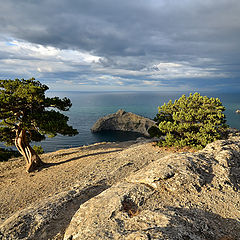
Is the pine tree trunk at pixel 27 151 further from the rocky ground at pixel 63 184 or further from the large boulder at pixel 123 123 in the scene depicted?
the large boulder at pixel 123 123

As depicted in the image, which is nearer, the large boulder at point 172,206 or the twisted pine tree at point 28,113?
the large boulder at point 172,206

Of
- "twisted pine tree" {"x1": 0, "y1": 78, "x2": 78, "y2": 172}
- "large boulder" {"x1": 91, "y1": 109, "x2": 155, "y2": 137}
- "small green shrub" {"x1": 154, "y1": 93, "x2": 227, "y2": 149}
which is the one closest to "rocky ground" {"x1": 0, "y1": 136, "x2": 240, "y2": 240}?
"twisted pine tree" {"x1": 0, "y1": 78, "x2": 78, "y2": 172}

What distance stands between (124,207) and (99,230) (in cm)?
173

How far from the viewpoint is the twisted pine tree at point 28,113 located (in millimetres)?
16484

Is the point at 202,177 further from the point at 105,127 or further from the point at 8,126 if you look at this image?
the point at 105,127

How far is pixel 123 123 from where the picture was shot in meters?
80.4

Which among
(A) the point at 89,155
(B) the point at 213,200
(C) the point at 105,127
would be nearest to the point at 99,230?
(B) the point at 213,200

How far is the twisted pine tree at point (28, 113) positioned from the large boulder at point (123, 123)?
2263 inches

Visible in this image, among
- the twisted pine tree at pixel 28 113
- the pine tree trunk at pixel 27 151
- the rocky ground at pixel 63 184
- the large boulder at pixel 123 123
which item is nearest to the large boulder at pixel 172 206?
the rocky ground at pixel 63 184

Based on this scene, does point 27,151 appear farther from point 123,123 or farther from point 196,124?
point 123,123

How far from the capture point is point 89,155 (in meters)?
23.6

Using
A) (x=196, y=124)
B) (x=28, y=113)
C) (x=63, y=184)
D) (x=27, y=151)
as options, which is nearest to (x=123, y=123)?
(x=196, y=124)

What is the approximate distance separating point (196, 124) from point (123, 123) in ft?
190

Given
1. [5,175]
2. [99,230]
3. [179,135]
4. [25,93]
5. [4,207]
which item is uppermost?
[25,93]
